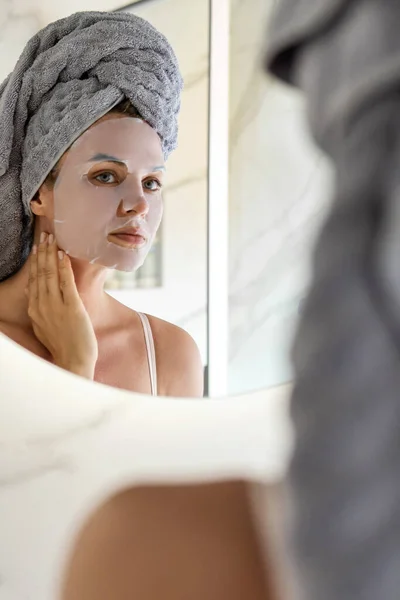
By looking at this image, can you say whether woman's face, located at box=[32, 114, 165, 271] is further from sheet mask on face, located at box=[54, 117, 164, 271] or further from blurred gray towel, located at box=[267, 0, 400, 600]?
blurred gray towel, located at box=[267, 0, 400, 600]

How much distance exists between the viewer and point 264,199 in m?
0.52

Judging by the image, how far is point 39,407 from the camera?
72cm

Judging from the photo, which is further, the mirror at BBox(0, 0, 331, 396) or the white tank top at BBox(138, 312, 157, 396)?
the white tank top at BBox(138, 312, 157, 396)

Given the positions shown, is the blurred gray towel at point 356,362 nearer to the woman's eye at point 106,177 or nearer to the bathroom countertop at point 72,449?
the woman's eye at point 106,177

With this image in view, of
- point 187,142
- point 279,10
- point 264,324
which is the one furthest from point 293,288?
point 279,10

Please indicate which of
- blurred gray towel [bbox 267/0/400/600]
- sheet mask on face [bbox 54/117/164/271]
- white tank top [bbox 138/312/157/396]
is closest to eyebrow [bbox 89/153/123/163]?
sheet mask on face [bbox 54/117/164/271]

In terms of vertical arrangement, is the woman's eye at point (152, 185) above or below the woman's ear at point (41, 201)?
above

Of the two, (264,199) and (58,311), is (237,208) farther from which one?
(58,311)

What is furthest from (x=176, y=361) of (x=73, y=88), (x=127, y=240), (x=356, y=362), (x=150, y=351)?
(x=356, y=362)

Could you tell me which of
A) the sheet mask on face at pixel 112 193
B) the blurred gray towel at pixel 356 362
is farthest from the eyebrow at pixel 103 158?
the blurred gray towel at pixel 356 362

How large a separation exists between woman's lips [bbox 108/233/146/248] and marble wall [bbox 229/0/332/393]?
0.08 m

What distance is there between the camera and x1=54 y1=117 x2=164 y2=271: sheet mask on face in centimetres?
52

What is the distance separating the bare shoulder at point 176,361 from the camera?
59 cm

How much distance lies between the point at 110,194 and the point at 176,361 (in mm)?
174
